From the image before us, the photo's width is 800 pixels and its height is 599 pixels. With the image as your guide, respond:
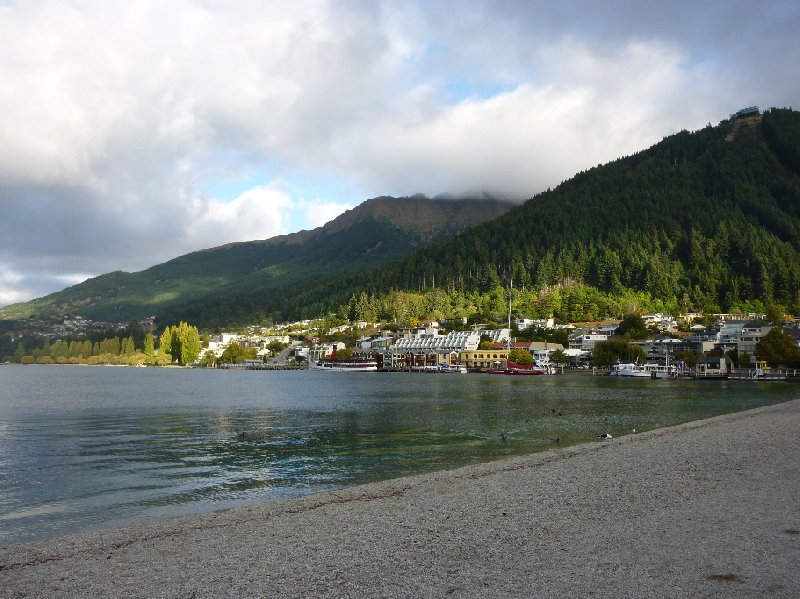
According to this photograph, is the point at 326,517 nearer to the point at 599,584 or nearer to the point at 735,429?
the point at 599,584

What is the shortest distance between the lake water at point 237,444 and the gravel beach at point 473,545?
3517mm

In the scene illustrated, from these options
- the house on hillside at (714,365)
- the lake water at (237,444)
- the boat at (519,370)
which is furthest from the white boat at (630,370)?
the lake water at (237,444)

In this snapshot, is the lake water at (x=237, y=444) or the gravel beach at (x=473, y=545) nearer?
the gravel beach at (x=473, y=545)

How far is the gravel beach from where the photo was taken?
393 inches

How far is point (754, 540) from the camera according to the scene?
38.6ft

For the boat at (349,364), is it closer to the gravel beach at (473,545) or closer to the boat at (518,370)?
the boat at (518,370)

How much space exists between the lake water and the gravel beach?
352 centimetres

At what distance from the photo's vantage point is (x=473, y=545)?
40.3 ft

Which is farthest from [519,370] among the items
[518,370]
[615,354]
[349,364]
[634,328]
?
[349,364]

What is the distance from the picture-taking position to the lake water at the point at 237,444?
63.9 ft

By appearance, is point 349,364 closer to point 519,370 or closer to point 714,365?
point 519,370

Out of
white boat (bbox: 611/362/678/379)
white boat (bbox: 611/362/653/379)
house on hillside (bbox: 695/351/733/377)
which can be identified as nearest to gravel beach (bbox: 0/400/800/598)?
white boat (bbox: 611/362/678/379)

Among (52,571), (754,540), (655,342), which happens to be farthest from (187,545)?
(655,342)

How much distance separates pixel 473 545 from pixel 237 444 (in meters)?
21.8
